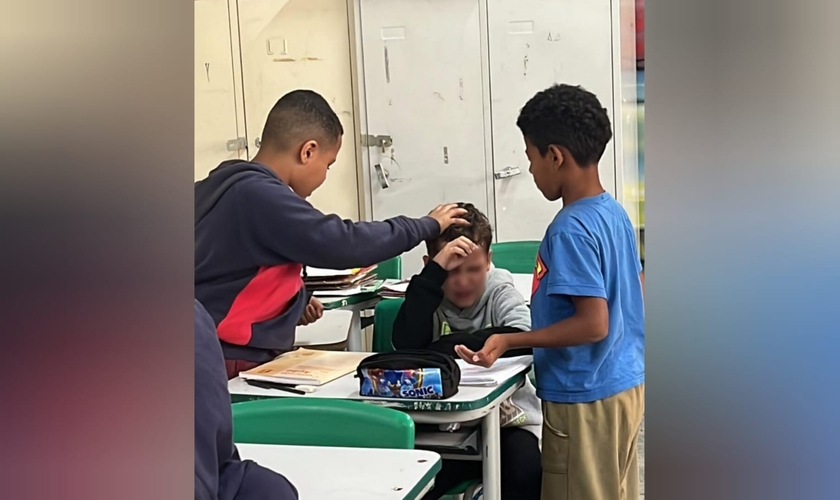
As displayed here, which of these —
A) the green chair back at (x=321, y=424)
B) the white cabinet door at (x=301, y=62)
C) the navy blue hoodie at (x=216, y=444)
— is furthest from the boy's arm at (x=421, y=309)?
the white cabinet door at (x=301, y=62)

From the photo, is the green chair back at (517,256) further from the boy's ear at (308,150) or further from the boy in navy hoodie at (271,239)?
the boy's ear at (308,150)

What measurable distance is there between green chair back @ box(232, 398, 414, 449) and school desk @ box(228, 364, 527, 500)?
7.4 inches

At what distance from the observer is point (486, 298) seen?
81.9 inches

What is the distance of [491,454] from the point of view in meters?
1.66

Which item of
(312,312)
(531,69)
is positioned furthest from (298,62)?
(312,312)

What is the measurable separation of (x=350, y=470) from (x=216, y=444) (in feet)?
1.30

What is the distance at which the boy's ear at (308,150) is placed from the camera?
1915 mm

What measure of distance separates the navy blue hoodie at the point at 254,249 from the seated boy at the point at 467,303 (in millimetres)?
270

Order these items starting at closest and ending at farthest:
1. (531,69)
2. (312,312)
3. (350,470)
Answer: (350,470), (312,312), (531,69)

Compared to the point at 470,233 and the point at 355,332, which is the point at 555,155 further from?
the point at 355,332

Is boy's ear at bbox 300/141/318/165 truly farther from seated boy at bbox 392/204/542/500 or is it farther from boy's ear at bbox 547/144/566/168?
boy's ear at bbox 547/144/566/168
